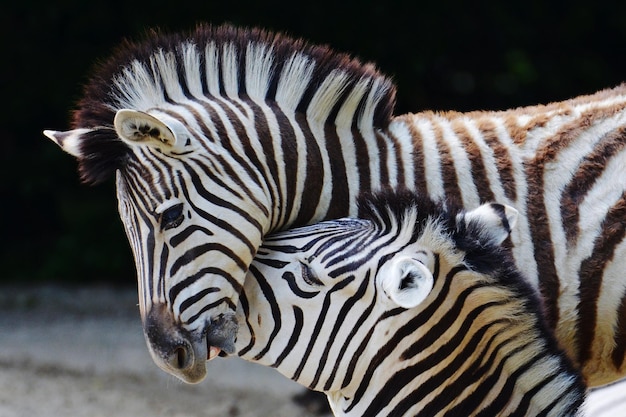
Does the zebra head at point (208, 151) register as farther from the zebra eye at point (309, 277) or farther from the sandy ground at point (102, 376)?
the sandy ground at point (102, 376)

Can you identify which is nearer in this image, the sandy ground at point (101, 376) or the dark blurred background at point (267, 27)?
the sandy ground at point (101, 376)

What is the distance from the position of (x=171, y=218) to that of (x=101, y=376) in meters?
5.26

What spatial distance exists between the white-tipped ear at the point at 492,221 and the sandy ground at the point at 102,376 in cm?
373

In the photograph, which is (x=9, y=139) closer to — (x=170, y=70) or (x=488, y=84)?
(x=488, y=84)

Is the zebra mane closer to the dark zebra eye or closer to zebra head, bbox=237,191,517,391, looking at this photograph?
the dark zebra eye

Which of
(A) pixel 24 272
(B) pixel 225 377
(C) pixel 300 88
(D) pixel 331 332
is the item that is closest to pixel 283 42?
(C) pixel 300 88

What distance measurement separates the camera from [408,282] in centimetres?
258

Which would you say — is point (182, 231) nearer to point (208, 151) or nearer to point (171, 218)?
point (171, 218)

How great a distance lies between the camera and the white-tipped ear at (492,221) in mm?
2796

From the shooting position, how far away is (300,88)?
357cm

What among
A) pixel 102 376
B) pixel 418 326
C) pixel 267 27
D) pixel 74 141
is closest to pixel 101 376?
pixel 102 376

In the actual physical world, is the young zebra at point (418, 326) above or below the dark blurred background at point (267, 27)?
below

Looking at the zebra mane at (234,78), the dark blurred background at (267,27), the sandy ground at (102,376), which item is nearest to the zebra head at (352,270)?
the zebra mane at (234,78)

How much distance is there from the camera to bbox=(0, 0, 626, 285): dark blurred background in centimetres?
924
